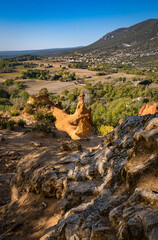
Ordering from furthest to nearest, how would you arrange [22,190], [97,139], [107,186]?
[97,139] → [22,190] → [107,186]

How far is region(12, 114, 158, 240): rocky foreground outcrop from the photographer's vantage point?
9.62 feet

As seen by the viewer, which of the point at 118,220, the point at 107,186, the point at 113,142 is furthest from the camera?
the point at 113,142

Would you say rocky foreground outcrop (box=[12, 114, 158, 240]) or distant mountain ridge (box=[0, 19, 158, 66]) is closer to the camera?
rocky foreground outcrop (box=[12, 114, 158, 240])

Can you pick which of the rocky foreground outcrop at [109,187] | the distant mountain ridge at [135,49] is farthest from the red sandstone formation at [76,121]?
the distant mountain ridge at [135,49]

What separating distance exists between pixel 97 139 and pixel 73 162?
30.1ft

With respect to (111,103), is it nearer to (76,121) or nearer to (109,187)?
(76,121)

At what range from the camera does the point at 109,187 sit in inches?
181

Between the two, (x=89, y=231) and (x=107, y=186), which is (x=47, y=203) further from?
(x=89, y=231)

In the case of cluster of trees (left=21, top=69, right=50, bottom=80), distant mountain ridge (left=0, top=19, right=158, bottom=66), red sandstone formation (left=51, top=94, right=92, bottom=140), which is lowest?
red sandstone formation (left=51, top=94, right=92, bottom=140)

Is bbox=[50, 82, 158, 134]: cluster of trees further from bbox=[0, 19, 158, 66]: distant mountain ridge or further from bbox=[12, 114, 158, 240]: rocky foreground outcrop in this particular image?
bbox=[0, 19, 158, 66]: distant mountain ridge

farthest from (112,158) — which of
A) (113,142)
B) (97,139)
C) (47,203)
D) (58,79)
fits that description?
(58,79)

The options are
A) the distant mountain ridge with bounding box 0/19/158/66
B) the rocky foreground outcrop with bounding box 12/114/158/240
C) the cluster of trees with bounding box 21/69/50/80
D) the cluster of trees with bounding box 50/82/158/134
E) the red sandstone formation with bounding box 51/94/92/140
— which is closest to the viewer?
the rocky foreground outcrop with bounding box 12/114/158/240

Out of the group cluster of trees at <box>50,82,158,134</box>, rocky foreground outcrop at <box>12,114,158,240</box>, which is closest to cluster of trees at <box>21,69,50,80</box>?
cluster of trees at <box>50,82,158,134</box>

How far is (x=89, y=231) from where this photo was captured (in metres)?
3.10
